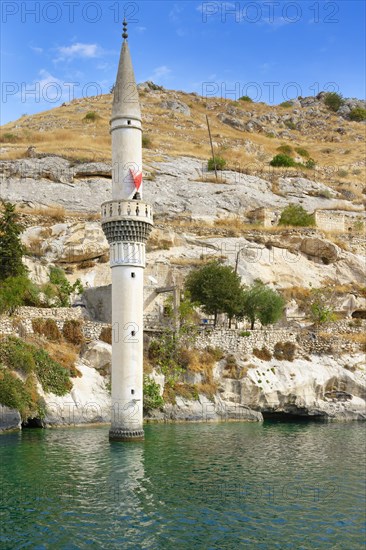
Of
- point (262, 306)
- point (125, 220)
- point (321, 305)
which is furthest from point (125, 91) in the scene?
point (321, 305)

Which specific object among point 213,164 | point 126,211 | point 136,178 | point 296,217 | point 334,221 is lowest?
point 126,211

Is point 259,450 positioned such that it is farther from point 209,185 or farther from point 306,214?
point 209,185

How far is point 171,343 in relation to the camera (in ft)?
128

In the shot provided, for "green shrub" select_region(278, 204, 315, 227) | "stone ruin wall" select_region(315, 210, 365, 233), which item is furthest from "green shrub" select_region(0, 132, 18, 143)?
"stone ruin wall" select_region(315, 210, 365, 233)

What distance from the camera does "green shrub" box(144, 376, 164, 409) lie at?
34.9m

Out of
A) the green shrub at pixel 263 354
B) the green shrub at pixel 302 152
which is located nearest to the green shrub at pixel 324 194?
the green shrub at pixel 302 152

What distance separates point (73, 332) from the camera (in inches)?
1453

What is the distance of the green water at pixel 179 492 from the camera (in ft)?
52.8

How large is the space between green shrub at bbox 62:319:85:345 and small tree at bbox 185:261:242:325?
9.14m

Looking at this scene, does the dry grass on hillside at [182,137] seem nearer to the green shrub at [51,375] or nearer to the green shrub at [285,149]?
the green shrub at [285,149]

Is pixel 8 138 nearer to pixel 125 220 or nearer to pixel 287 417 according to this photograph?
pixel 287 417

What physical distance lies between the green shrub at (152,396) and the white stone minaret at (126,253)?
21.8 feet

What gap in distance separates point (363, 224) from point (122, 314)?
1671 inches

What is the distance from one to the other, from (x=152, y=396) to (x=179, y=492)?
49.8 feet
